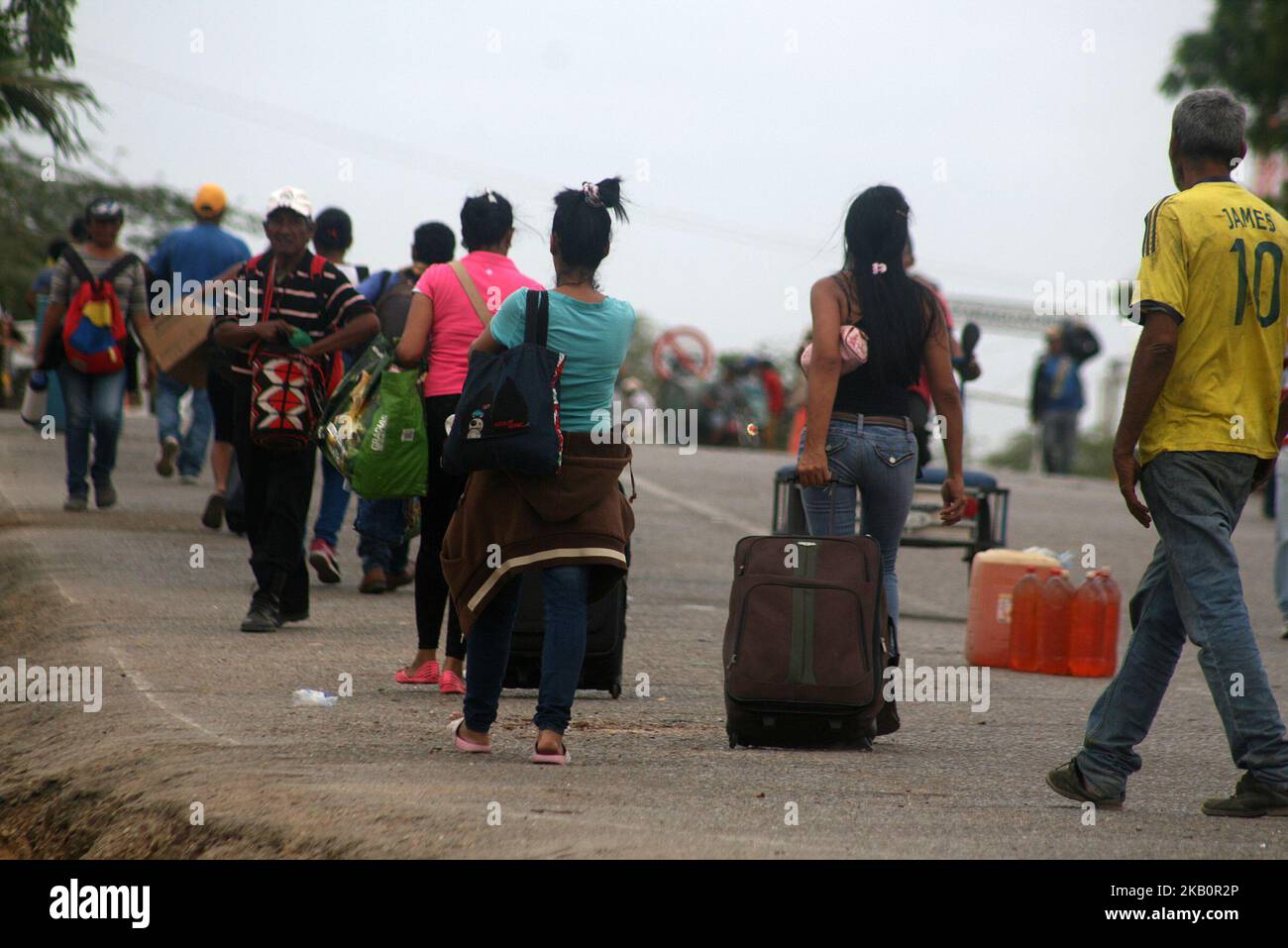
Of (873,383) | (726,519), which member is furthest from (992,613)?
(726,519)

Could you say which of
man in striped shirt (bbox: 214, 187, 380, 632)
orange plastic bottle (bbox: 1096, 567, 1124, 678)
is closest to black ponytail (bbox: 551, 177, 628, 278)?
man in striped shirt (bbox: 214, 187, 380, 632)

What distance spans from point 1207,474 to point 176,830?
10.1 feet

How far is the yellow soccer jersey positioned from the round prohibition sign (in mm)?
28678

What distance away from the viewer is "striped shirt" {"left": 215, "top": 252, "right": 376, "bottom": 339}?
8.35 m

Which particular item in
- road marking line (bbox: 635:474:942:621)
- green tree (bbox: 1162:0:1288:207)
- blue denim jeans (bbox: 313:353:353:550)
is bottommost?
road marking line (bbox: 635:474:942:621)

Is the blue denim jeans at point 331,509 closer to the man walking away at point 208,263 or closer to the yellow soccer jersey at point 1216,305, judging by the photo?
the man walking away at point 208,263

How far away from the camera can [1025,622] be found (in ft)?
30.2

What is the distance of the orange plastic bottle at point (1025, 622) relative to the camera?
9172 millimetres

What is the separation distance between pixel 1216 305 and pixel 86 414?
8989mm

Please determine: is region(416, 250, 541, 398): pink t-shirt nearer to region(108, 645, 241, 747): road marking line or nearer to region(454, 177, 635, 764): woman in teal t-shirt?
region(454, 177, 635, 764): woman in teal t-shirt

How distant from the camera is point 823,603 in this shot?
6262mm

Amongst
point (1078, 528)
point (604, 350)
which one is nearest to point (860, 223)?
point (604, 350)

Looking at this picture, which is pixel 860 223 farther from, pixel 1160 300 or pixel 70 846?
pixel 70 846

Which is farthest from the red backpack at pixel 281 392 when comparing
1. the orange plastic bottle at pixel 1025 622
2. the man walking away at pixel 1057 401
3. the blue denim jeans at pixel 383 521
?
the man walking away at pixel 1057 401
